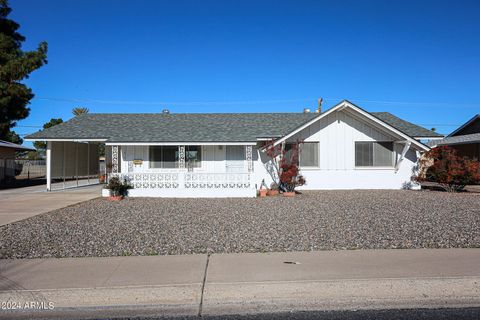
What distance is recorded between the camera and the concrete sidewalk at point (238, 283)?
15.3 feet

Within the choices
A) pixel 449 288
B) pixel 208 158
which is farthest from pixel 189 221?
pixel 208 158

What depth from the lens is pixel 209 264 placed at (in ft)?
20.1

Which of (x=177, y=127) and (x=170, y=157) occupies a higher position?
(x=177, y=127)

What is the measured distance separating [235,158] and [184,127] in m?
3.45

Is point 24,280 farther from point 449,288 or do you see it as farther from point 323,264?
point 449,288

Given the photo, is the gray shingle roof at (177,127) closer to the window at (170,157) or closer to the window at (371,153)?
→ the window at (170,157)

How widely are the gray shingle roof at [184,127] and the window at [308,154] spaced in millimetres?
1201

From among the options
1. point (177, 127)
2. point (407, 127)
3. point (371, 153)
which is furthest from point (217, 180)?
point (407, 127)

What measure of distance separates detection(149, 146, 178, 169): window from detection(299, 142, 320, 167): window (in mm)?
6714

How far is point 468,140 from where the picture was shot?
25109mm

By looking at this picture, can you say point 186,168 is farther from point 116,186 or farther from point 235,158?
point 116,186

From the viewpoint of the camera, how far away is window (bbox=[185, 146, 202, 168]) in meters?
19.2

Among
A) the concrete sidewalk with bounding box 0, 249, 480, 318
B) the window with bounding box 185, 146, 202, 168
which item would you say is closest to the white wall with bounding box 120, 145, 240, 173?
the window with bounding box 185, 146, 202, 168

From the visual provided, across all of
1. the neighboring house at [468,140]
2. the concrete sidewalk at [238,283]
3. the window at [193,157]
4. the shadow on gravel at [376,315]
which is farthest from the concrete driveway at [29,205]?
the neighboring house at [468,140]
